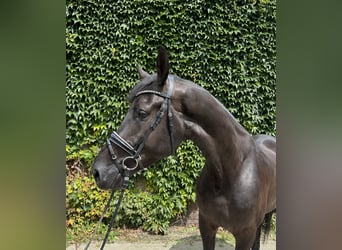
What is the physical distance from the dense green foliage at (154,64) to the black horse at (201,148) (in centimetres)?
200

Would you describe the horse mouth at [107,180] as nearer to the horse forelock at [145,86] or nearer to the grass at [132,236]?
the horse forelock at [145,86]

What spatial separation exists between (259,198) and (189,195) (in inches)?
88.9

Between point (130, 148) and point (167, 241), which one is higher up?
point (130, 148)

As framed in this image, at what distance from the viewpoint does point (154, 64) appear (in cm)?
405

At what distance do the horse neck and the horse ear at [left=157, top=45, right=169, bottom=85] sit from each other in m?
0.15

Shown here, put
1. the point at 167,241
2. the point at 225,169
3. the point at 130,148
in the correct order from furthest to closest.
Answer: the point at 167,241 < the point at 225,169 < the point at 130,148

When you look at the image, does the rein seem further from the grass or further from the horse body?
the grass

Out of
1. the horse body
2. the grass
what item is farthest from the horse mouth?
the grass

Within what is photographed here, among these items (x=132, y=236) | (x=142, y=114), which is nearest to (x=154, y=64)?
(x=132, y=236)

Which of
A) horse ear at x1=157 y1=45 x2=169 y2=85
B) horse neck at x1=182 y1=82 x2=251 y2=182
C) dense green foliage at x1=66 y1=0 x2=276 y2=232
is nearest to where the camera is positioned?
horse ear at x1=157 y1=45 x2=169 y2=85

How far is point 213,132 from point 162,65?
0.49 meters

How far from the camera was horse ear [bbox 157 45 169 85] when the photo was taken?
1.48 m

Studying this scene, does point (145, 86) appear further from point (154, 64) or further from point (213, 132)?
point (154, 64)
